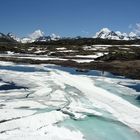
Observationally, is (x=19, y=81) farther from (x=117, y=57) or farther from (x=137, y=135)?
(x=117, y=57)

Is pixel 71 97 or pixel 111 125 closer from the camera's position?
pixel 111 125

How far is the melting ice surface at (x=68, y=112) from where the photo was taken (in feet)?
46.8

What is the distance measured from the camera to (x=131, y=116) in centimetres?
1717

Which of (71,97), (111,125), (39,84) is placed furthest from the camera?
(39,84)

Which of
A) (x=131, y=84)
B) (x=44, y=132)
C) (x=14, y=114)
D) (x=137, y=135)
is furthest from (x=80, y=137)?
(x=131, y=84)

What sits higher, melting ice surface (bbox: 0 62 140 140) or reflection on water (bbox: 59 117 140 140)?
melting ice surface (bbox: 0 62 140 140)

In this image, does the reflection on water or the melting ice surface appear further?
the melting ice surface

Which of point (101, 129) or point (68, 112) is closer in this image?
point (101, 129)

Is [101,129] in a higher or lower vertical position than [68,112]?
lower

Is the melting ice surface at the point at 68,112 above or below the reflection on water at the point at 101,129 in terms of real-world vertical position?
above

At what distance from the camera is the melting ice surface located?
46.8ft

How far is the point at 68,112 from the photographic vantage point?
17.4 meters

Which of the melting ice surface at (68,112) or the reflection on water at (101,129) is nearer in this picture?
the reflection on water at (101,129)

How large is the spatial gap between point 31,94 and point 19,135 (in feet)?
28.6
